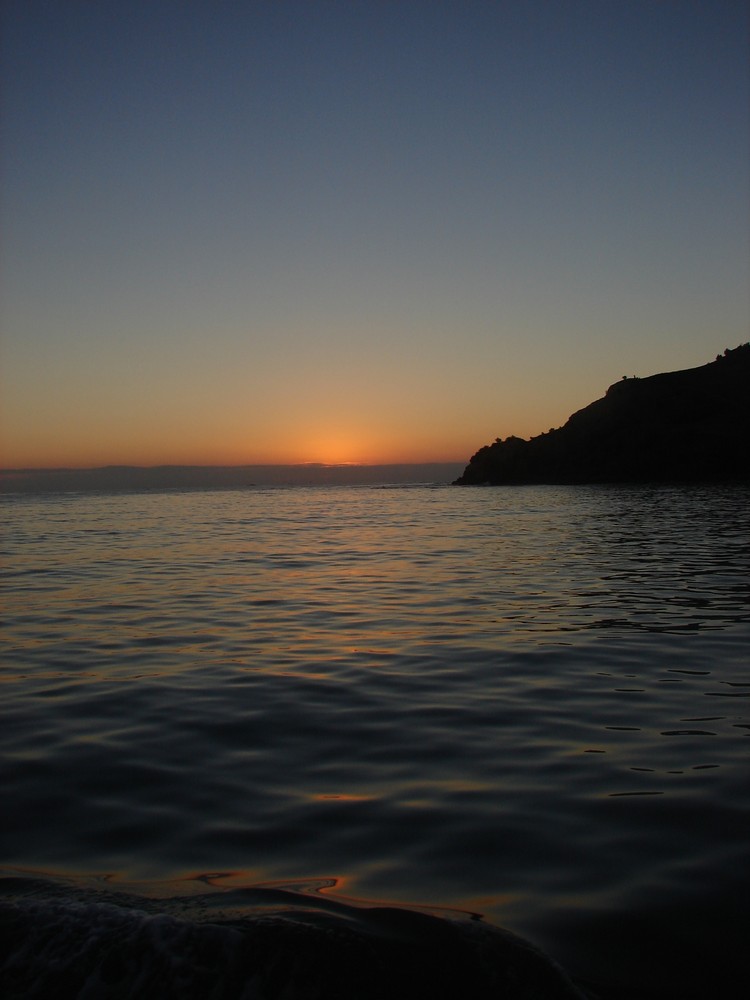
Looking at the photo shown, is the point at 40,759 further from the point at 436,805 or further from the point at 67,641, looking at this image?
the point at 67,641

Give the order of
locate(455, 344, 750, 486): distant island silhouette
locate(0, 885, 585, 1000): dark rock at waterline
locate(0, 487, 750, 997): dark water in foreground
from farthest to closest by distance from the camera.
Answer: locate(455, 344, 750, 486): distant island silhouette → locate(0, 487, 750, 997): dark water in foreground → locate(0, 885, 585, 1000): dark rock at waterline

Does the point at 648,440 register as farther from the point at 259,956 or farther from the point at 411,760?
the point at 259,956

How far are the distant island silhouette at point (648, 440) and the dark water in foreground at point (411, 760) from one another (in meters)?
107

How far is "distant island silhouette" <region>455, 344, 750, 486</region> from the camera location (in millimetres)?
118062

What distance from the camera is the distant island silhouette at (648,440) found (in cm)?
11806

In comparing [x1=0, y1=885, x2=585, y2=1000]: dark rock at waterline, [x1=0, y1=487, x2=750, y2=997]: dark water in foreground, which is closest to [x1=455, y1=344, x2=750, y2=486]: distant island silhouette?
[x1=0, y1=487, x2=750, y2=997]: dark water in foreground

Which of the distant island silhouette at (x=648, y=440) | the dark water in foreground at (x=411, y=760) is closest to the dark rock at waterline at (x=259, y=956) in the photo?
the dark water in foreground at (x=411, y=760)

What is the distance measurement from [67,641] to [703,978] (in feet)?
35.7

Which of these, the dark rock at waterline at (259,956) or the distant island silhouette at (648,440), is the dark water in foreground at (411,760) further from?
the distant island silhouette at (648,440)

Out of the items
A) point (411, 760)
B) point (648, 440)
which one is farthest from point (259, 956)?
point (648, 440)

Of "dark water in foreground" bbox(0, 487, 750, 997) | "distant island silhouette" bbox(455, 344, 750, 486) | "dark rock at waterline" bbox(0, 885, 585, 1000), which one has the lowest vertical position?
"dark water in foreground" bbox(0, 487, 750, 997)

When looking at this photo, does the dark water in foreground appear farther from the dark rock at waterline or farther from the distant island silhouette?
the distant island silhouette

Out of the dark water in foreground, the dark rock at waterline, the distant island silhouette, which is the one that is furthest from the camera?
the distant island silhouette

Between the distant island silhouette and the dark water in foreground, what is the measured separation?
4203 inches
